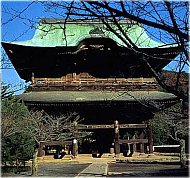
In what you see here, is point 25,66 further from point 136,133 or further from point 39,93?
point 136,133

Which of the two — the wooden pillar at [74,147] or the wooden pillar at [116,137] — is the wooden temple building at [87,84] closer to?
the wooden pillar at [116,137]

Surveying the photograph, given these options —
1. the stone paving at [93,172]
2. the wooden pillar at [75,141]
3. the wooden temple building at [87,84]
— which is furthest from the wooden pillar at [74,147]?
the stone paving at [93,172]

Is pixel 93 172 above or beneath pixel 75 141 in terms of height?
beneath

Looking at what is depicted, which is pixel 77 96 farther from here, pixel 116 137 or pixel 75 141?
pixel 116 137

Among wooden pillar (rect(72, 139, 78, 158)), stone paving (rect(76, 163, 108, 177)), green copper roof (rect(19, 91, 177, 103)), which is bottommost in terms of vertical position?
stone paving (rect(76, 163, 108, 177))

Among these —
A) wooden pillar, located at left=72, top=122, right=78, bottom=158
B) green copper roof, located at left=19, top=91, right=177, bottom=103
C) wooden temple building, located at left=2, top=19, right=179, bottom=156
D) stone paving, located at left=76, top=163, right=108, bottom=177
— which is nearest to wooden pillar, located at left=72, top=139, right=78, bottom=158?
wooden pillar, located at left=72, top=122, right=78, bottom=158

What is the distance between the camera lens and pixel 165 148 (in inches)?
1277

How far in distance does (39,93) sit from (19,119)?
821 cm

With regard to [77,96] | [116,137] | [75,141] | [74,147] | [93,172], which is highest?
[77,96]

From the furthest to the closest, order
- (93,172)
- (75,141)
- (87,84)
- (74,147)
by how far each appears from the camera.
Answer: (87,84), (74,147), (75,141), (93,172)

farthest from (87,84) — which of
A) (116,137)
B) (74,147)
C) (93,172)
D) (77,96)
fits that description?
(93,172)

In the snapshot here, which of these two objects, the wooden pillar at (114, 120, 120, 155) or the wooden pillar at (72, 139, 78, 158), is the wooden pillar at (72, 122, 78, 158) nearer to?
the wooden pillar at (72, 139, 78, 158)

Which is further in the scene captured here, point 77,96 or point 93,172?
point 77,96

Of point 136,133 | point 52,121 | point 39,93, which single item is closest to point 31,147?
point 52,121
